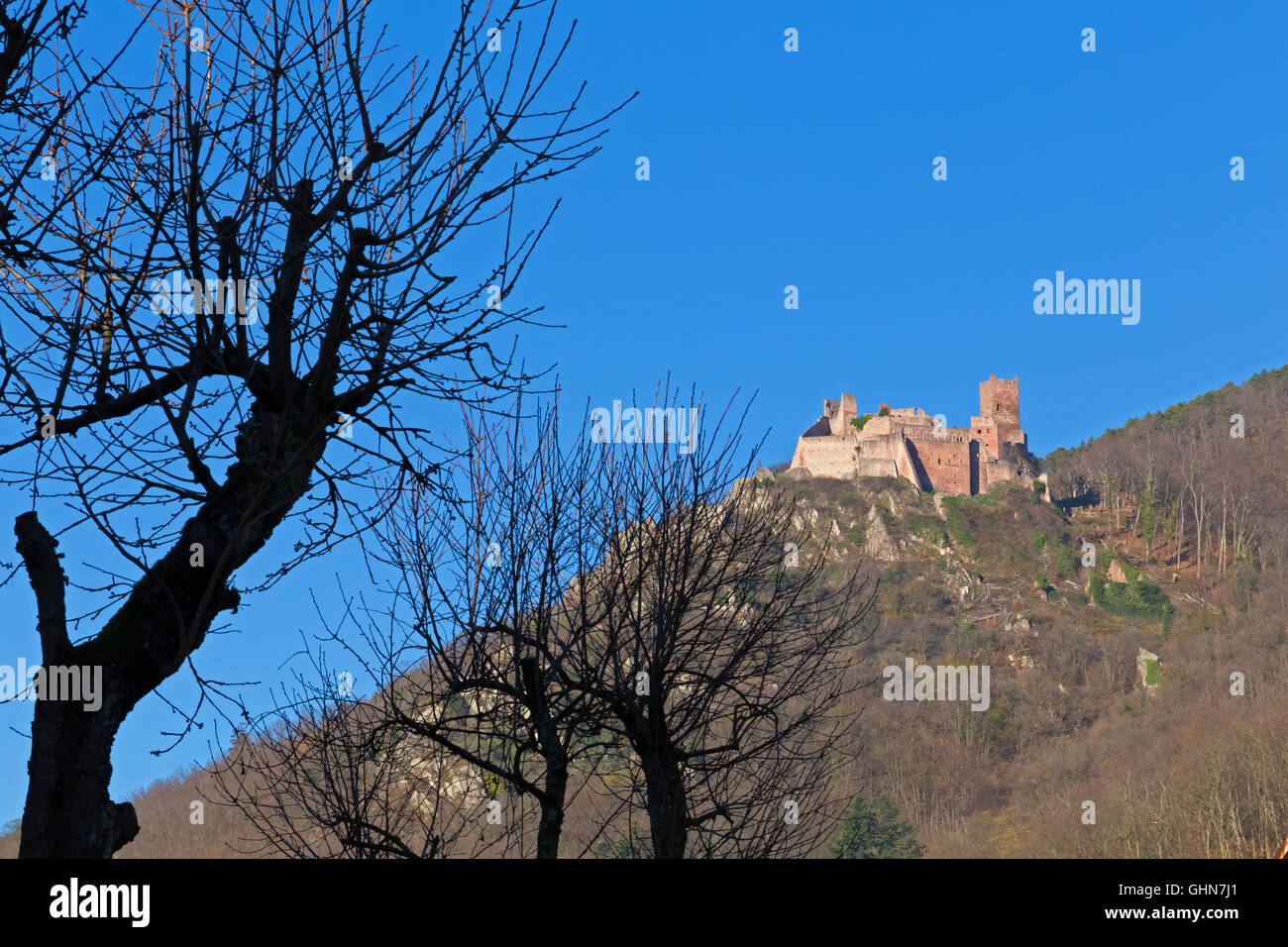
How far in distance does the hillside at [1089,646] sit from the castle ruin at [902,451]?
1.26 meters

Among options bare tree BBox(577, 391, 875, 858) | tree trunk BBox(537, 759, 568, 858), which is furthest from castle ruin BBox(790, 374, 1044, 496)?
tree trunk BBox(537, 759, 568, 858)

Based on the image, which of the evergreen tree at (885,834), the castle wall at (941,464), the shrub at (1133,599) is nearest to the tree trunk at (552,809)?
the evergreen tree at (885,834)

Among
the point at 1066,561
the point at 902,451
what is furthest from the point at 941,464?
the point at 1066,561

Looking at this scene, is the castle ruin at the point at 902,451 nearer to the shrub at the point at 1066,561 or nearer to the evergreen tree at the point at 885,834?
the shrub at the point at 1066,561

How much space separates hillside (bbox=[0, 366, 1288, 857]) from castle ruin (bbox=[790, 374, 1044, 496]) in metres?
1.26

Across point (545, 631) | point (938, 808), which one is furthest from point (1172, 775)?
point (545, 631)

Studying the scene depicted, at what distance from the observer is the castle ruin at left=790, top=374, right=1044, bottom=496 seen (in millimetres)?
93000

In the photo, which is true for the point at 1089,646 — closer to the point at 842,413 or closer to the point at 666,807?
the point at 842,413

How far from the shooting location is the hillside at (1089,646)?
4556 cm

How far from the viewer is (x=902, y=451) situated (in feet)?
305

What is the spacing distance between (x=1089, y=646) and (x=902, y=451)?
20.5m

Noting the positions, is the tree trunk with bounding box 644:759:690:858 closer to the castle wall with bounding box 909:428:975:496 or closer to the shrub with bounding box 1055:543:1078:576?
the shrub with bounding box 1055:543:1078:576

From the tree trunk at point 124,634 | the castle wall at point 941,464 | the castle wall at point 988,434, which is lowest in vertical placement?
the tree trunk at point 124,634
